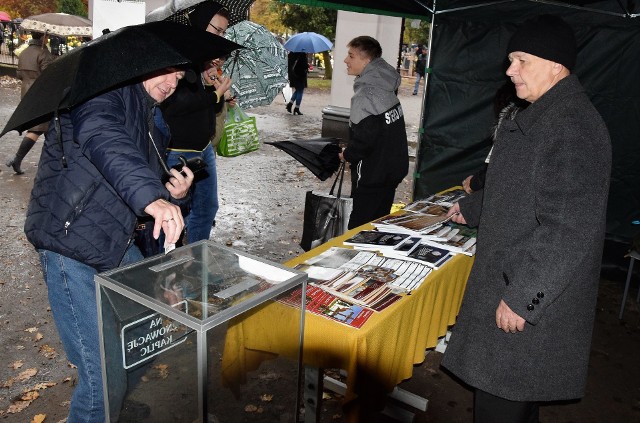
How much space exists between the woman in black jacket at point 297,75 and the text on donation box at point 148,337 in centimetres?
1442

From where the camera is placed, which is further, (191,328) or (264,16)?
(264,16)

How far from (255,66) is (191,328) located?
13.1 ft

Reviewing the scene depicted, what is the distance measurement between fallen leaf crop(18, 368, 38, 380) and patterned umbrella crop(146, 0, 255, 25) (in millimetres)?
2504

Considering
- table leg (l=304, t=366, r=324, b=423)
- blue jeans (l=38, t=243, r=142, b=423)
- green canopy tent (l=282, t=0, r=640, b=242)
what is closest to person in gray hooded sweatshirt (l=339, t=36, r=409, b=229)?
green canopy tent (l=282, t=0, r=640, b=242)

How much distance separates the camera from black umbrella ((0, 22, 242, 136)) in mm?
1806

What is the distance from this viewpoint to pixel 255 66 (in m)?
5.10

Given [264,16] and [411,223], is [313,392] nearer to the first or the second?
[411,223]

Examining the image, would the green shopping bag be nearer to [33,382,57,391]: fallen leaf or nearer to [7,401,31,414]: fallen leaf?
[33,382,57,391]: fallen leaf

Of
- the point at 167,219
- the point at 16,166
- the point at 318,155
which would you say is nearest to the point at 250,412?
the point at 167,219

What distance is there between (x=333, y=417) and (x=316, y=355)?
1167 millimetres

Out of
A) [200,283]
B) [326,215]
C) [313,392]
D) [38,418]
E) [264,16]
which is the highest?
[264,16]

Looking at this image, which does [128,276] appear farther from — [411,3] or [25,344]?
[411,3]

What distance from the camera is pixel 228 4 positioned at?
4.26 metres

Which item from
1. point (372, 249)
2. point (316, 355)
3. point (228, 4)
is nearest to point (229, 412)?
point (316, 355)
